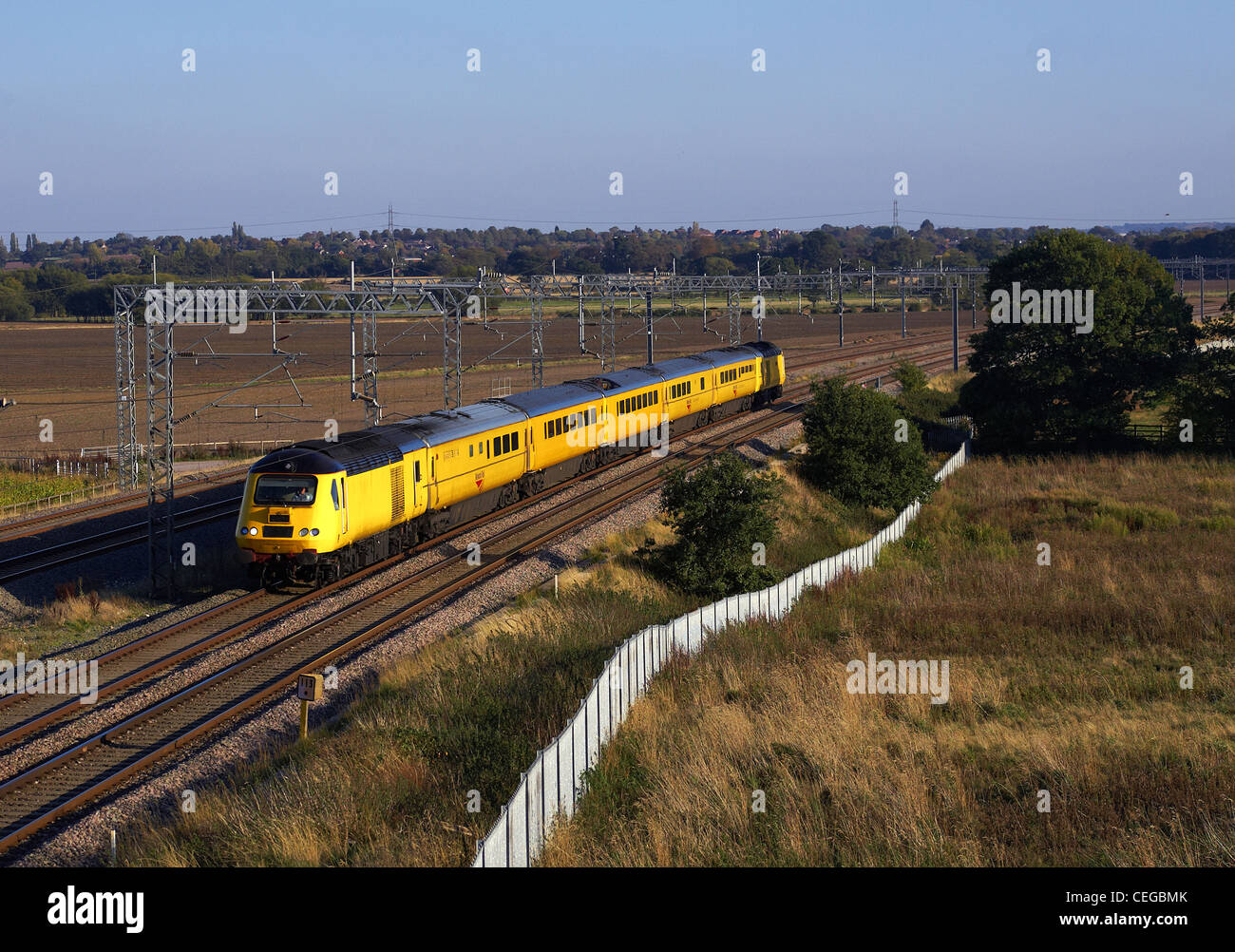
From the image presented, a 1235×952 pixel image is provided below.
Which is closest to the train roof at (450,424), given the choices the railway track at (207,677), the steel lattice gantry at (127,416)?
the railway track at (207,677)

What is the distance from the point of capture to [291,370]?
301ft

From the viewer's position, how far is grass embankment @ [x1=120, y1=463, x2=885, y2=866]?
11203 millimetres

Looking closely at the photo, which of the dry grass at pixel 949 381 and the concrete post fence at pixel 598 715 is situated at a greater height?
the dry grass at pixel 949 381

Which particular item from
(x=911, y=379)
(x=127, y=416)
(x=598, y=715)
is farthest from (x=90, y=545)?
(x=911, y=379)

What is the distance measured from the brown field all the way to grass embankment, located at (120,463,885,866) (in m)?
25.0

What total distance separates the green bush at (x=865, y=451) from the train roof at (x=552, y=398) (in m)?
8.04

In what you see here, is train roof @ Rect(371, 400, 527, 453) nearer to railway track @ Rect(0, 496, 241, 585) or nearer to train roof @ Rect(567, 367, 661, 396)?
train roof @ Rect(567, 367, 661, 396)

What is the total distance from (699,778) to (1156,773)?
5.63 metres

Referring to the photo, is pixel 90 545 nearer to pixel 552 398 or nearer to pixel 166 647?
pixel 166 647

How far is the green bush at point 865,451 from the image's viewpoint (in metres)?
38.2

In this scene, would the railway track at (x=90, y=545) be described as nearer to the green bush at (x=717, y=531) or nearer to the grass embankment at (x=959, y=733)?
the green bush at (x=717, y=531)

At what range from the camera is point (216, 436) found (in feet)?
188

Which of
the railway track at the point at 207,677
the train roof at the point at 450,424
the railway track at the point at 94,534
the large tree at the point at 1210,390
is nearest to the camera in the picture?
the railway track at the point at 207,677
